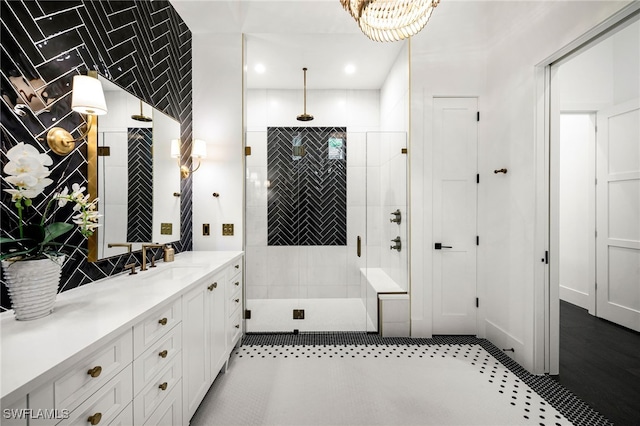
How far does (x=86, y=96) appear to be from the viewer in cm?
148

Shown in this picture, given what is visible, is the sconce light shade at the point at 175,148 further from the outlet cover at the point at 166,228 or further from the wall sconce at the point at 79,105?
the wall sconce at the point at 79,105

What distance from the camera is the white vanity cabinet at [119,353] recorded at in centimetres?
78

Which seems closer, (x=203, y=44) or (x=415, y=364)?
(x=415, y=364)

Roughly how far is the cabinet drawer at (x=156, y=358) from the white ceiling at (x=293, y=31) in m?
2.84

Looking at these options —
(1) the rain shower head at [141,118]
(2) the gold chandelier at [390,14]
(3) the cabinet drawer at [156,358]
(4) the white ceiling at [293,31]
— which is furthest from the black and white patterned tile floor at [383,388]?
(4) the white ceiling at [293,31]

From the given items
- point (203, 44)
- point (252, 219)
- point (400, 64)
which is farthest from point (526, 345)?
point (203, 44)

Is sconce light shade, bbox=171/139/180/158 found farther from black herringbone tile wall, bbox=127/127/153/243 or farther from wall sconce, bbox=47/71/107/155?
wall sconce, bbox=47/71/107/155

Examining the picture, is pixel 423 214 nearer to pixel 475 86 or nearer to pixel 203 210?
pixel 475 86

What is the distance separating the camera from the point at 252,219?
307 cm

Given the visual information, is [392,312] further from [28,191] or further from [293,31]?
[293,31]

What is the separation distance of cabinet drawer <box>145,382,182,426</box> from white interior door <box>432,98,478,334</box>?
2.37 metres

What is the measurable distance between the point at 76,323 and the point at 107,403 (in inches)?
12.0

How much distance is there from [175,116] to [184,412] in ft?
7.65

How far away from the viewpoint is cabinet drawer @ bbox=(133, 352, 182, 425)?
3.82 ft
